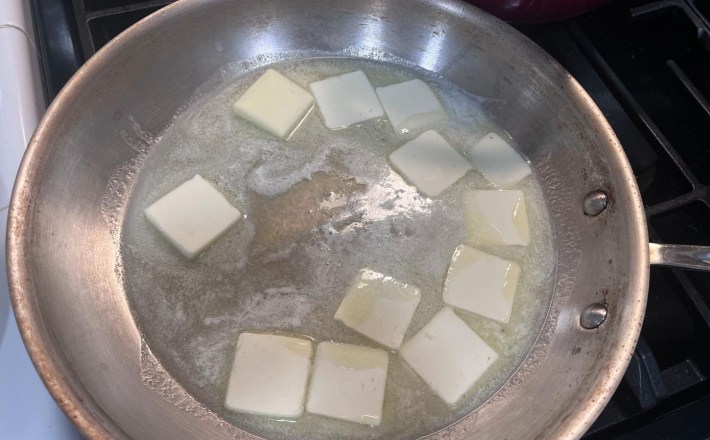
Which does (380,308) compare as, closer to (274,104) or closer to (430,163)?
(430,163)

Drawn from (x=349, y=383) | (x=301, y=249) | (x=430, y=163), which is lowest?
(x=349, y=383)

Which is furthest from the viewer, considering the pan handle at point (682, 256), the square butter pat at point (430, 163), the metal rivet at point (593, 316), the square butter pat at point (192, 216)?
the square butter pat at point (430, 163)

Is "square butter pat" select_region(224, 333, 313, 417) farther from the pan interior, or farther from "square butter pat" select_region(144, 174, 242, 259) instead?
"square butter pat" select_region(144, 174, 242, 259)

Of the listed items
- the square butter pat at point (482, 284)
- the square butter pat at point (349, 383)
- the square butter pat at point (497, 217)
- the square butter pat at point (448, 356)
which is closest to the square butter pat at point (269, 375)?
the square butter pat at point (349, 383)

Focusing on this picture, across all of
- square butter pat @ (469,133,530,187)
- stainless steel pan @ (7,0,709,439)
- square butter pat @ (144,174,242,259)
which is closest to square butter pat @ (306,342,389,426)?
stainless steel pan @ (7,0,709,439)

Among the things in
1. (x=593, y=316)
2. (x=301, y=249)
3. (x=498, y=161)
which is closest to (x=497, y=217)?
(x=498, y=161)

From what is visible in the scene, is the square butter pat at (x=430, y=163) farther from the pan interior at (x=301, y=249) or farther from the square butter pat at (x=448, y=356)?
the square butter pat at (x=448, y=356)
